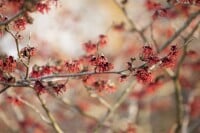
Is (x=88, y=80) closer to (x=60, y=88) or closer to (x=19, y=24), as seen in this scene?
(x=60, y=88)

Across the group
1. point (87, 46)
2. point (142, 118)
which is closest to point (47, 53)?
point (142, 118)

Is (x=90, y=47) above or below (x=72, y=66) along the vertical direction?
above

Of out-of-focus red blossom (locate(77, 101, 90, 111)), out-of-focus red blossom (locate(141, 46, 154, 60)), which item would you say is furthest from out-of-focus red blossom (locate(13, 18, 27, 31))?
out-of-focus red blossom (locate(77, 101, 90, 111))

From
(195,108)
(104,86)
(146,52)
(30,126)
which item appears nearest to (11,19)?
(146,52)

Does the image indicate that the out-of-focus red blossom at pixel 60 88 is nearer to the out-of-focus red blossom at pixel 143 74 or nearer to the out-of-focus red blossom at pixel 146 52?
the out-of-focus red blossom at pixel 143 74

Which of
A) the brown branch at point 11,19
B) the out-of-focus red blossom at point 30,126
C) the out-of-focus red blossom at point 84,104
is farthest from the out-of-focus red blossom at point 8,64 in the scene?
the out-of-focus red blossom at point 84,104
